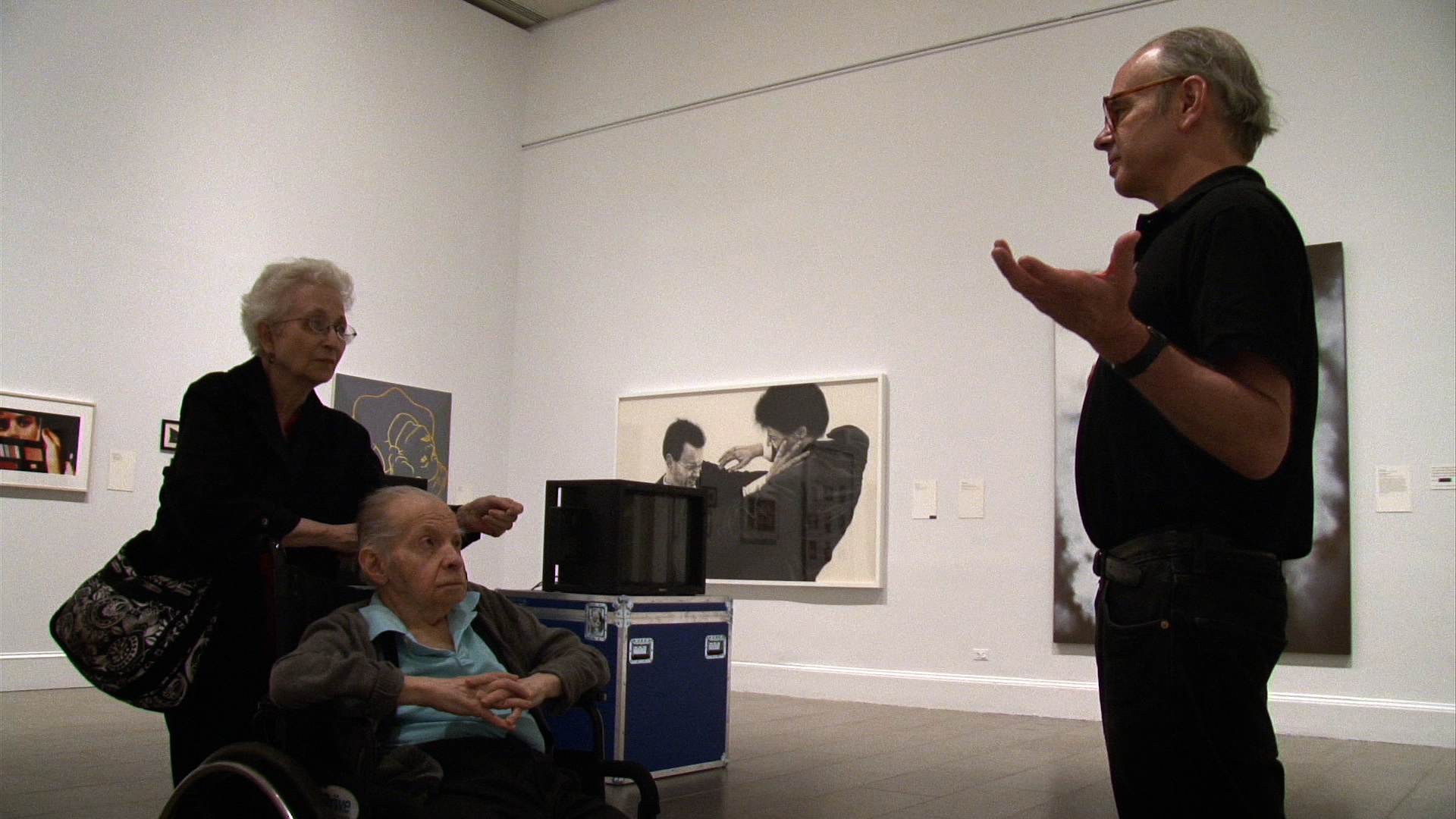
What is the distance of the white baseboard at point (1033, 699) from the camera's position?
19.3ft

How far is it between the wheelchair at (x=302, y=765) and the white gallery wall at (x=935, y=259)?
5040 millimetres

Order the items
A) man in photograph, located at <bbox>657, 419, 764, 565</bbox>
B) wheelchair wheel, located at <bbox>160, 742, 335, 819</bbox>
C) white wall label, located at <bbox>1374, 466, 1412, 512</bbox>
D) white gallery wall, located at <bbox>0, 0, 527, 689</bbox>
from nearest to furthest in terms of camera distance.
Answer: wheelchair wheel, located at <bbox>160, 742, 335, 819</bbox> → white wall label, located at <bbox>1374, 466, 1412, 512</bbox> → white gallery wall, located at <bbox>0, 0, 527, 689</bbox> → man in photograph, located at <bbox>657, 419, 764, 565</bbox>

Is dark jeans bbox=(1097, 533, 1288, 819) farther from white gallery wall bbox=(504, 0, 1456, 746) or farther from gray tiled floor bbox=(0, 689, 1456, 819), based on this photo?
white gallery wall bbox=(504, 0, 1456, 746)

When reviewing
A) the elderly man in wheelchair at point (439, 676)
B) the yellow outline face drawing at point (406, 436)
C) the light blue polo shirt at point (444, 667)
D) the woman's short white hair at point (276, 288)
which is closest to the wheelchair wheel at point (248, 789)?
the elderly man in wheelchair at point (439, 676)

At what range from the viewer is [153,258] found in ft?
25.1

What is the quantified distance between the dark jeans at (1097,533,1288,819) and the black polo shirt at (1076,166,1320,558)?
0.04 m

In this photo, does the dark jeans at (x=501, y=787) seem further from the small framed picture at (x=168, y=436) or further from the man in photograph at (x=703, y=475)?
the small framed picture at (x=168, y=436)

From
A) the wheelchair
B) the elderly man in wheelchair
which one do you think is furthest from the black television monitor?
the wheelchair

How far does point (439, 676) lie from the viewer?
2.58 meters

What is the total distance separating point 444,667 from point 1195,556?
1715mm

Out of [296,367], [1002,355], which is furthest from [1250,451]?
[1002,355]

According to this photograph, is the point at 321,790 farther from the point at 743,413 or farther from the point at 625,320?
the point at 625,320

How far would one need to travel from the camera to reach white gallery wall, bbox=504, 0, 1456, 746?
6180mm

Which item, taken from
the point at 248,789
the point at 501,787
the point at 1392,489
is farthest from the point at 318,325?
the point at 1392,489
